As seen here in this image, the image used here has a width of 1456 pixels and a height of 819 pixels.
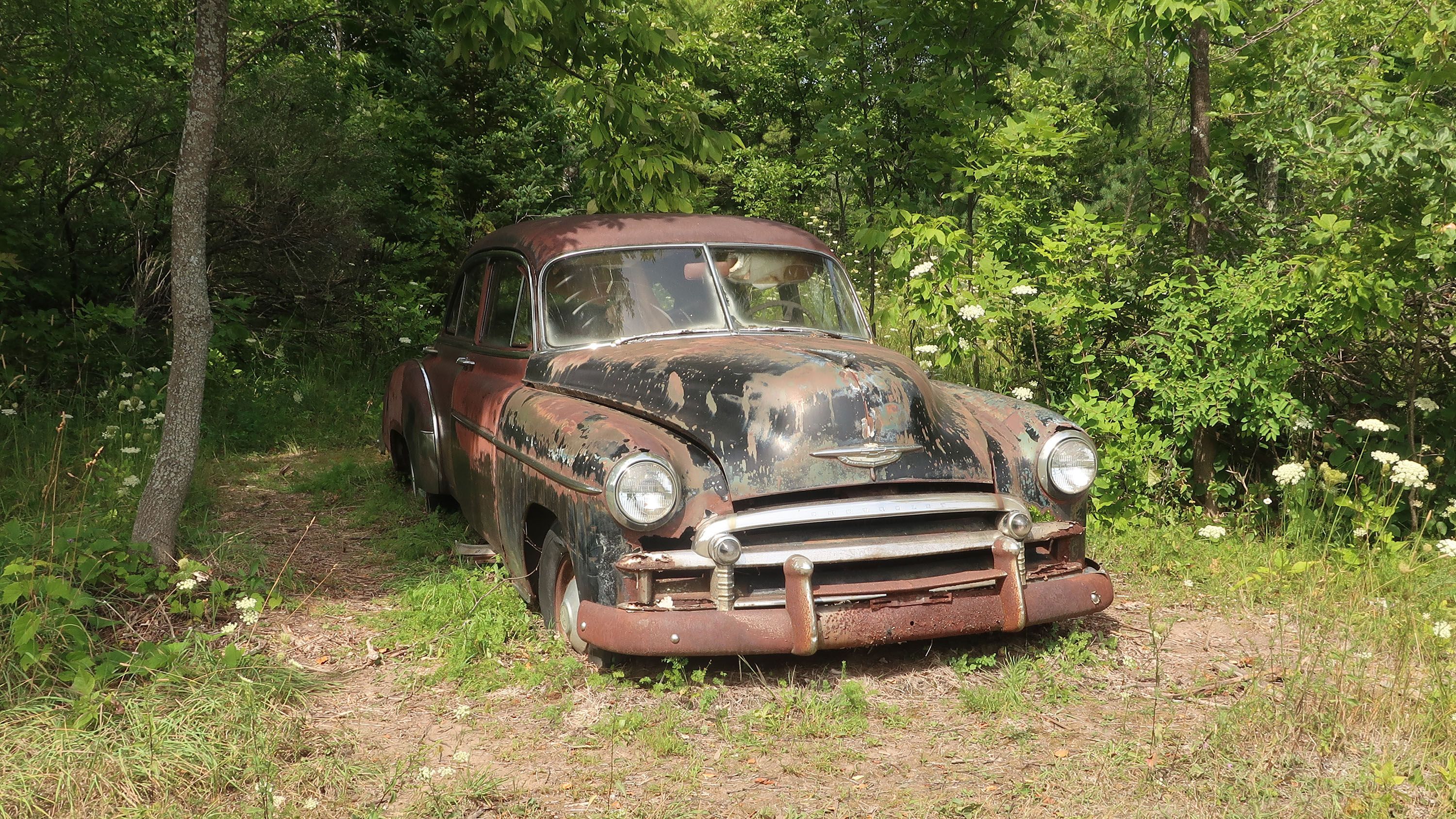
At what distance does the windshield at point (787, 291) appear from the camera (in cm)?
517

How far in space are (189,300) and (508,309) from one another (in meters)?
Result: 1.45

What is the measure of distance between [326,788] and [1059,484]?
2.84m

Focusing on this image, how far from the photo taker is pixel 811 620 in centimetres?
373

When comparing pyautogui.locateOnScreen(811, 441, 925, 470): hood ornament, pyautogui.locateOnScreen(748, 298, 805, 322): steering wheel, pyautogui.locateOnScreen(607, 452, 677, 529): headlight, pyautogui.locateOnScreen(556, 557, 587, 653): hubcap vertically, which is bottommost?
pyautogui.locateOnScreen(556, 557, 587, 653): hubcap

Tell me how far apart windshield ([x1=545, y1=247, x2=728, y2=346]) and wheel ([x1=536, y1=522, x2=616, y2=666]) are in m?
1.08

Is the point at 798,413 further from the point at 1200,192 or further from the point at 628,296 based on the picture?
the point at 1200,192

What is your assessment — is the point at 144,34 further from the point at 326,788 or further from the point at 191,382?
the point at 326,788

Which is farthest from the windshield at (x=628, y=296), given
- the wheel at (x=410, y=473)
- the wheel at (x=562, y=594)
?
the wheel at (x=410, y=473)

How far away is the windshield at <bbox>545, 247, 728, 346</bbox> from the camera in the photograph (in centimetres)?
502

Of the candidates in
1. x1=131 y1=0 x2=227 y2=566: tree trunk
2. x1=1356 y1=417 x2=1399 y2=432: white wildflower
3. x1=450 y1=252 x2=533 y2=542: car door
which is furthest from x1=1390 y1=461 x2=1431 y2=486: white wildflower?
x1=131 y1=0 x2=227 y2=566: tree trunk

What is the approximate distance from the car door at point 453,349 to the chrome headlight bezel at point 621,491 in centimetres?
219

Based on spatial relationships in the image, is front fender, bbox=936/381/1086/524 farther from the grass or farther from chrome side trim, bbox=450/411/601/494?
chrome side trim, bbox=450/411/601/494

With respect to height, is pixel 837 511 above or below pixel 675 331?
below

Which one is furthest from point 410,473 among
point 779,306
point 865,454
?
point 865,454
